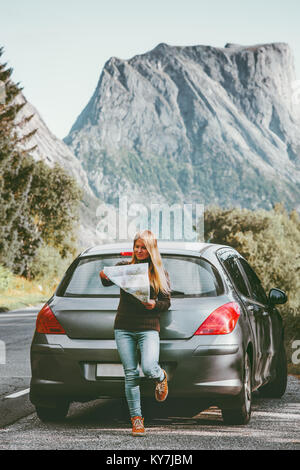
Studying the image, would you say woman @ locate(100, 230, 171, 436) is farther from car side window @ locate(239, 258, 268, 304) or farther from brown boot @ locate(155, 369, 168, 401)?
car side window @ locate(239, 258, 268, 304)

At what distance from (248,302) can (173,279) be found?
1.02 metres

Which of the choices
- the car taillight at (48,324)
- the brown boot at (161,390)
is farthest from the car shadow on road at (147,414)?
the car taillight at (48,324)

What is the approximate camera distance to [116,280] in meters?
6.12

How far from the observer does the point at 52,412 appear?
7.04 m

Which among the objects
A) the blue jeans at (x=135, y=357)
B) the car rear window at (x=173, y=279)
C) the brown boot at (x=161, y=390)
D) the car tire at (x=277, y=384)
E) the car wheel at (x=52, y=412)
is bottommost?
the car tire at (x=277, y=384)

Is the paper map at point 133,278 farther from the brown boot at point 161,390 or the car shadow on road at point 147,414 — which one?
the car shadow on road at point 147,414

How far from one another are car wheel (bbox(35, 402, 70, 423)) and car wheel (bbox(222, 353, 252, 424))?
141 centimetres

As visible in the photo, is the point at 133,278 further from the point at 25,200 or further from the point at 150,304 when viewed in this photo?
the point at 25,200

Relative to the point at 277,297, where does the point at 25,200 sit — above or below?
above

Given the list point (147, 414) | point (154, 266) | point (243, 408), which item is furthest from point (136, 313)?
point (147, 414)

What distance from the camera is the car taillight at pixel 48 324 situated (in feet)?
22.0

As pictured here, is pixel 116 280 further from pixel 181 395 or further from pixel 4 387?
pixel 4 387

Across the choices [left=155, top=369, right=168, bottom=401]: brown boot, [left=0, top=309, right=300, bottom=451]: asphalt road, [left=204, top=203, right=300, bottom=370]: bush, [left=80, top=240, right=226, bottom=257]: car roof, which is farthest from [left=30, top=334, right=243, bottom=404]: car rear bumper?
[left=204, top=203, right=300, bottom=370]: bush

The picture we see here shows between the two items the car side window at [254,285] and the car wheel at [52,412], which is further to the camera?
the car side window at [254,285]
